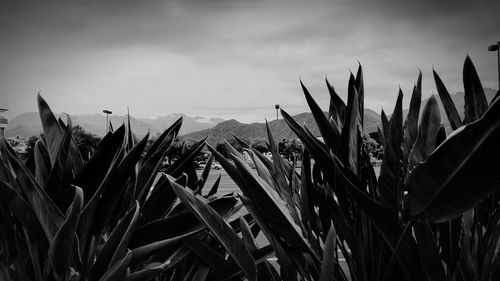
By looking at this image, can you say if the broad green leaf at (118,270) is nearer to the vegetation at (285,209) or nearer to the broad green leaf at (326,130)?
the vegetation at (285,209)

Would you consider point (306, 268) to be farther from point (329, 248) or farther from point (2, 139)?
point (2, 139)

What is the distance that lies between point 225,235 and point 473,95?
3.08ft

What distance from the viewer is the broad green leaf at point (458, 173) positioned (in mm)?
566

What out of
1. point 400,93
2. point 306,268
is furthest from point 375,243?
point 400,93

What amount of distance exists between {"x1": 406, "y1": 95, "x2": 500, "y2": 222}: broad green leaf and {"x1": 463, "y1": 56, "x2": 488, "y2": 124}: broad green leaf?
651 millimetres

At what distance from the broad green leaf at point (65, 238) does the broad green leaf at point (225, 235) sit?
0.25 meters

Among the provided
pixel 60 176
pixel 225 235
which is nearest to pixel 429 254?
pixel 225 235

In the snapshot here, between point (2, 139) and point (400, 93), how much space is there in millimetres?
1135

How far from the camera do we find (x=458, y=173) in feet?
2.00

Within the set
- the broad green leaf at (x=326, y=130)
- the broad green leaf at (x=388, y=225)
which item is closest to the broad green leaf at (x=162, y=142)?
the broad green leaf at (x=326, y=130)

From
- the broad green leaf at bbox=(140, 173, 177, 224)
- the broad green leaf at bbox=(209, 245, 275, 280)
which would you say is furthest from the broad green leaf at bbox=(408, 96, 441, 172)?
the broad green leaf at bbox=(140, 173, 177, 224)

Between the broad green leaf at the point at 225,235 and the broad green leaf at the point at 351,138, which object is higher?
the broad green leaf at the point at 351,138

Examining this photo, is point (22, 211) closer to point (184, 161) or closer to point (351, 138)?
point (184, 161)

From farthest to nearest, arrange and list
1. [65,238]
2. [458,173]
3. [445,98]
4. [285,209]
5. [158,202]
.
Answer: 1. [445,98]
2. [158,202]
3. [285,209]
4. [65,238]
5. [458,173]
